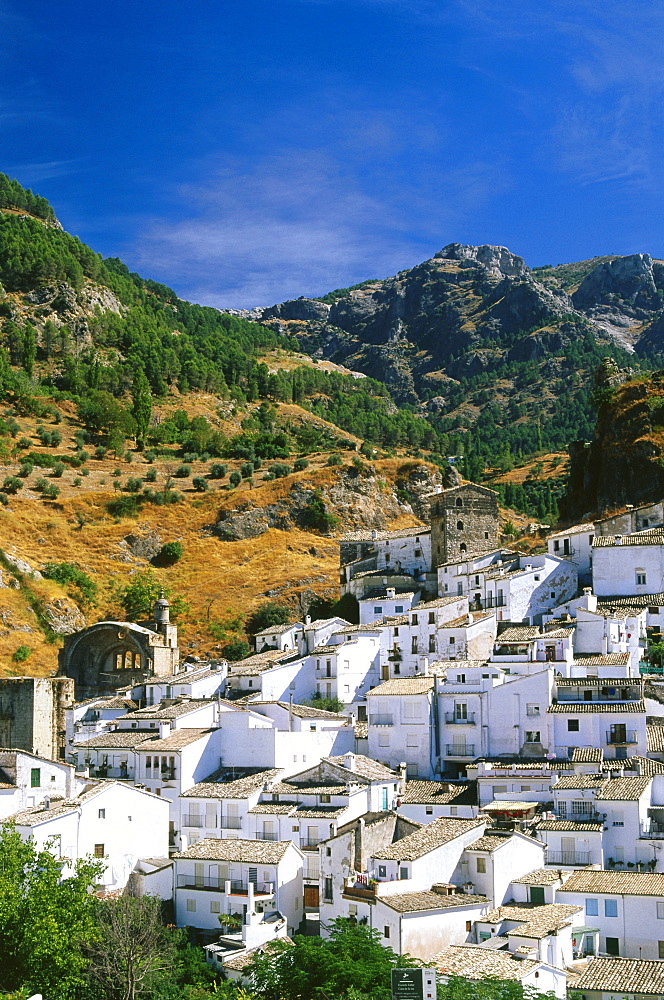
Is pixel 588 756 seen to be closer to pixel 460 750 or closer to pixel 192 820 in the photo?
pixel 460 750

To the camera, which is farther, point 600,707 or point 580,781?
point 600,707

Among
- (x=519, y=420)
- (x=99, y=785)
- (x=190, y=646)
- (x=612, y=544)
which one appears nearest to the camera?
(x=99, y=785)

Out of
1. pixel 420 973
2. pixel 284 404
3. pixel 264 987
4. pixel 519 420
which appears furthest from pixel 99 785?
pixel 519 420

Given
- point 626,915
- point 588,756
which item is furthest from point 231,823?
point 626,915

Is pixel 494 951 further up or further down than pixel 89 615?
further down

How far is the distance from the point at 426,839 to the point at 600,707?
12.0 m

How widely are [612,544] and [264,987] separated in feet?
119

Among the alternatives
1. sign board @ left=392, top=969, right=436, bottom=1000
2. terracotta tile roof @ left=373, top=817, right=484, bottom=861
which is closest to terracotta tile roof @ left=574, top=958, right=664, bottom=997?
terracotta tile roof @ left=373, top=817, right=484, bottom=861

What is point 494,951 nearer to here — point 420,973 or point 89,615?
point 420,973

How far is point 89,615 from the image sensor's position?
294 ft

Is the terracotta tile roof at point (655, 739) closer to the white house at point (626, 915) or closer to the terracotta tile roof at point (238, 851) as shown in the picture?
the white house at point (626, 915)

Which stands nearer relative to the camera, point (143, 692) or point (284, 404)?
point (143, 692)

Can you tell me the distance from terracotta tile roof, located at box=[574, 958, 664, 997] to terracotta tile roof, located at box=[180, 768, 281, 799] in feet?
56.9

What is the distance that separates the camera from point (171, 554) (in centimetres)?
10125
